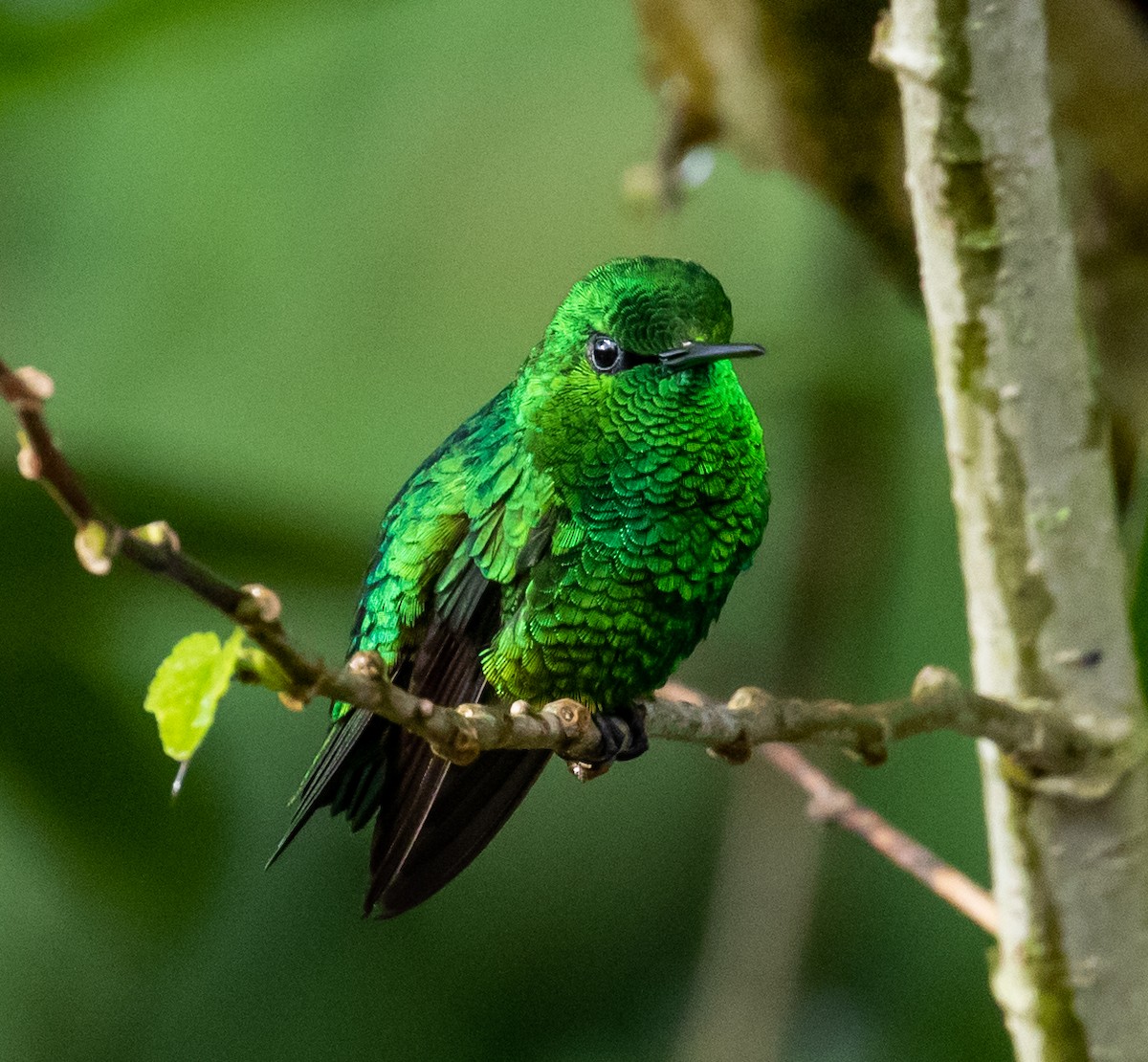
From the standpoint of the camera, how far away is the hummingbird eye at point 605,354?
628mm

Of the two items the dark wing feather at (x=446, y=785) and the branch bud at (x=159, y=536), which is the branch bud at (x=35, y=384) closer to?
the branch bud at (x=159, y=536)

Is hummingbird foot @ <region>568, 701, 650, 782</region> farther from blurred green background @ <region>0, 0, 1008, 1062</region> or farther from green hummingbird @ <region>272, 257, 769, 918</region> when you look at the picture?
blurred green background @ <region>0, 0, 1008, 1062</region>

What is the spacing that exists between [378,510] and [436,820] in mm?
1503

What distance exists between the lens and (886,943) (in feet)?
7.27

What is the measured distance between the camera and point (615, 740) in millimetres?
808

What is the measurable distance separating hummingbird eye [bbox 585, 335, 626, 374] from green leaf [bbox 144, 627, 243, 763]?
0.30 m

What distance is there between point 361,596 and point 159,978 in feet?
4.66

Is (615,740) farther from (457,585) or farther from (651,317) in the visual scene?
(651,317)

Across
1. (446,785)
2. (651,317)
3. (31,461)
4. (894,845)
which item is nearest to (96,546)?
(31,461)

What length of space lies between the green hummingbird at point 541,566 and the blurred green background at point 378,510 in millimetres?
483

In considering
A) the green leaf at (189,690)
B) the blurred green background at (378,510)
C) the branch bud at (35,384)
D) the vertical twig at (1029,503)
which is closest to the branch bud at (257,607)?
the green leaf at (189,690)

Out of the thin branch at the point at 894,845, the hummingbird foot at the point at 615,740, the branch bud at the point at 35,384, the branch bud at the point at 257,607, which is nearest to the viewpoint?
the branch bud at the point at 35,384

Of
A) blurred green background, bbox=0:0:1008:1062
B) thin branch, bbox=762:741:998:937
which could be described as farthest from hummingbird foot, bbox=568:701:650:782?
blurred green background, bbox=0:0:1008:1062

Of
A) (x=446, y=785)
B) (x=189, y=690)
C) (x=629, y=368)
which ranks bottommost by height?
(x=446, y=785)
